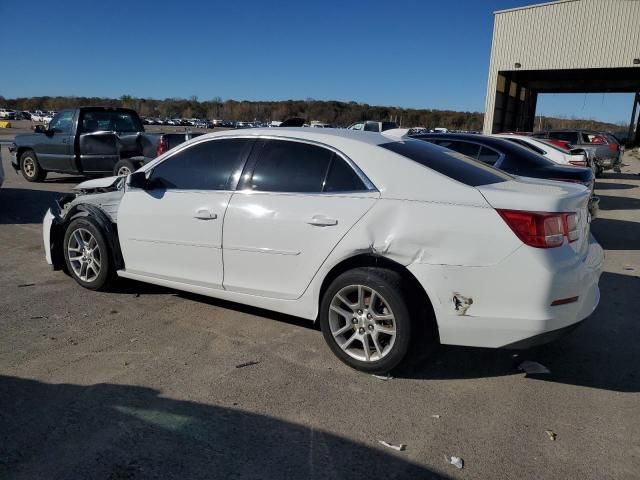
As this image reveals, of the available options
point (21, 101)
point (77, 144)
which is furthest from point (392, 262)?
point (21, 101)

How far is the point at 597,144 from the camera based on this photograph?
1927cm

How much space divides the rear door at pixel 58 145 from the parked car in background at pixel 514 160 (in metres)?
8.47

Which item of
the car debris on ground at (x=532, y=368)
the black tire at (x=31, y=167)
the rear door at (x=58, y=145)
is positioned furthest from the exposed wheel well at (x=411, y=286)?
the black tire at (x=31, y=167)

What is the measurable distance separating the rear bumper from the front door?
1.71 metres

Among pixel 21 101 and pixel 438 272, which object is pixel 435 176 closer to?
pixel 438 272

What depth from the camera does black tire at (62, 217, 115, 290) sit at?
4.94m

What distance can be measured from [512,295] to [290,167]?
1.83 metres

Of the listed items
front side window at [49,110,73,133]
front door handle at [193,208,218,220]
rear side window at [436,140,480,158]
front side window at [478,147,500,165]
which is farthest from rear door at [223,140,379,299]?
front side window at [49,110,73,133]

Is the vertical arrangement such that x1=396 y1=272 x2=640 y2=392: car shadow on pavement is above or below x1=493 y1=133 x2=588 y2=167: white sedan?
below

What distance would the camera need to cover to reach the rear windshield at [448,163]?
12.0 ft

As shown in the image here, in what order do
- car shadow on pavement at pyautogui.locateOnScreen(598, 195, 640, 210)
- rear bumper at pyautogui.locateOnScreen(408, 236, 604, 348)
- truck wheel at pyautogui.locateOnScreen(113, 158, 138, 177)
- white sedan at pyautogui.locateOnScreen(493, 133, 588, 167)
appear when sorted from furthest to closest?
car shadow on pavement at pyautogui.locateOnScreen(598, 195, 640, 210) < truck wheel at pyautogui.locateOnScreen(113, 158, 138, 177) < white sedan at pyautogui.locateOnScreen(493, 133, 588, 167) < rear bumper at pyautogui.locateOnScreen(408, 236, 604, 348)

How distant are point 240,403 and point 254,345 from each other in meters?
0.88

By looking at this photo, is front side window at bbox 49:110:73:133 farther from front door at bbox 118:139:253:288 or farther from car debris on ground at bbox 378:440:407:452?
car debris on ground at bbox 378:440:407:452

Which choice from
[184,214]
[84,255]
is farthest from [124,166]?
[184,214]
